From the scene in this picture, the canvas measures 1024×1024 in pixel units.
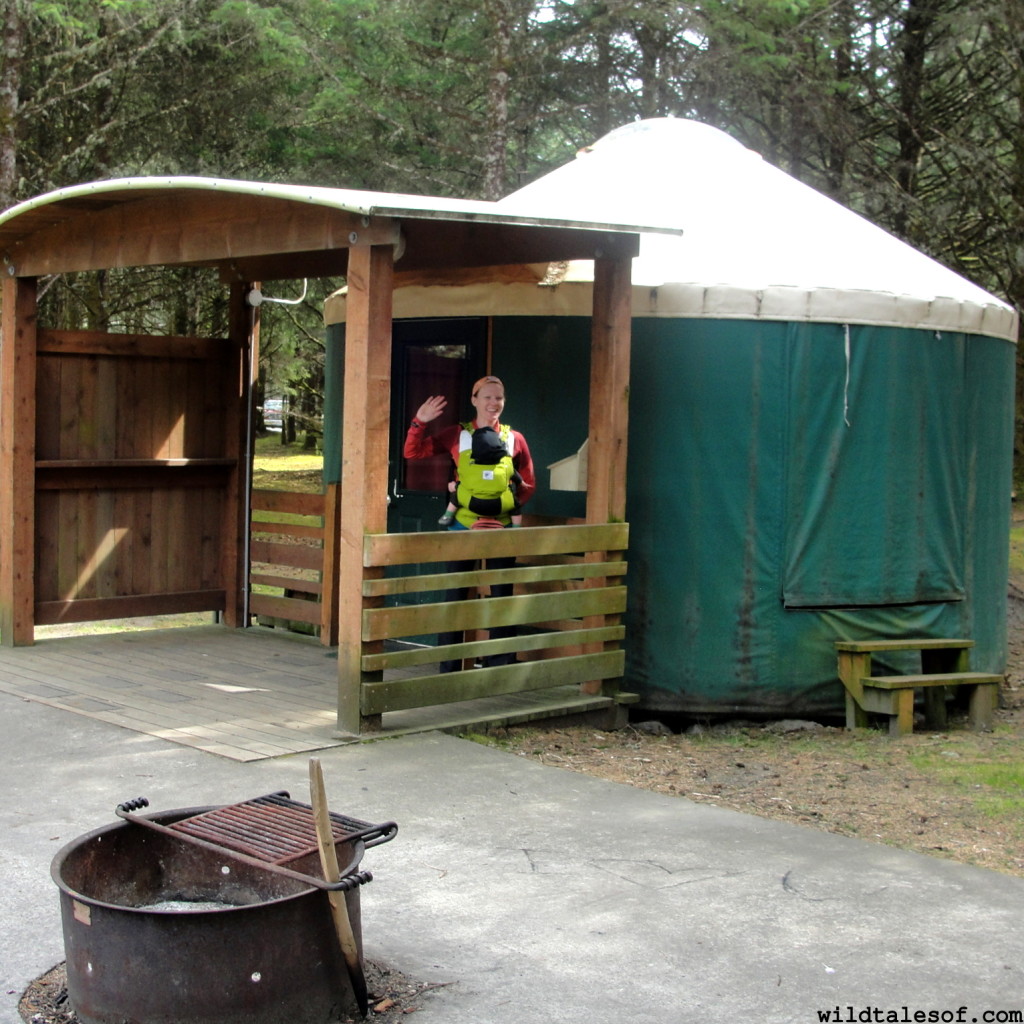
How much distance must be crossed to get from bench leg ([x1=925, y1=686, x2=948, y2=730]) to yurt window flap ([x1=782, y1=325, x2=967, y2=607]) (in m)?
Answer: 0.52

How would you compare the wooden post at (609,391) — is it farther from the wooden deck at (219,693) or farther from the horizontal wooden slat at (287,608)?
the horizontal wooden slat at (287,608)

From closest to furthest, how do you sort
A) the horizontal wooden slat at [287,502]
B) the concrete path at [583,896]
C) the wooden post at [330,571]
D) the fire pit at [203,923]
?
the fire pit at [203,923] → the concrete path at [583,896] → the wooden post at [330,571] → the horizontal wooden slat at [287,502]

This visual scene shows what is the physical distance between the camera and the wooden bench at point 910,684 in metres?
6.89

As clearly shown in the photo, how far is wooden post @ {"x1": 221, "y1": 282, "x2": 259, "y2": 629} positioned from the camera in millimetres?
8492

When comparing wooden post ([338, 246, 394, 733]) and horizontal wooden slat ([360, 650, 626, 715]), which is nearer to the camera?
wooden post ([338, 246, 394, 733])

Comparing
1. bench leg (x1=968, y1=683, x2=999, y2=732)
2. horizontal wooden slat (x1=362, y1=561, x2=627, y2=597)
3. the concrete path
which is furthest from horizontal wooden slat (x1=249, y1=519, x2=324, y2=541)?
bench leg (x1=968, y1=683, x2=999, y2=732)

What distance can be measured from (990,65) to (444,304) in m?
11.7

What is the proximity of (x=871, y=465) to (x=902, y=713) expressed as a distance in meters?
1.32

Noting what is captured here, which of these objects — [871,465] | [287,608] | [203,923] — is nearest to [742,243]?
[871,465]

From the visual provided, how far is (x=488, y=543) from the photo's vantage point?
19.9ft

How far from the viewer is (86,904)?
2.77 metres

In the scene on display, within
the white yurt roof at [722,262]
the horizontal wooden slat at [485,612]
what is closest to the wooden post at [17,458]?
the white yurt roof at [722,262]

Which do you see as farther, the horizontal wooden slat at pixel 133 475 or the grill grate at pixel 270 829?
the horizontal wooden slat at pixel 133 475

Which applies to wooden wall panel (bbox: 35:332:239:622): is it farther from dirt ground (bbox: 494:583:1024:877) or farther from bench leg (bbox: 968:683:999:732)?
bench leg (bbox: 968:683:999:732)
